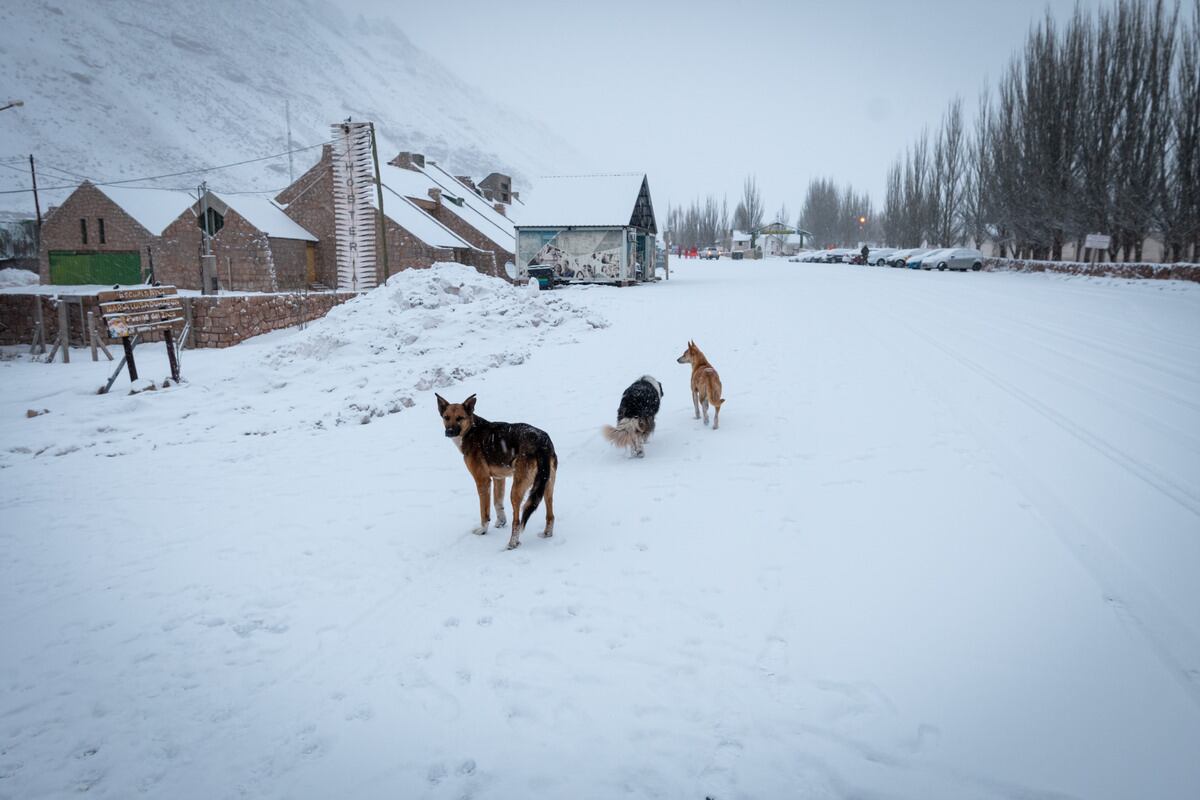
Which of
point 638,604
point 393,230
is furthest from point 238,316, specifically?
point 638,604

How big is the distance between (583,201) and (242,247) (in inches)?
701

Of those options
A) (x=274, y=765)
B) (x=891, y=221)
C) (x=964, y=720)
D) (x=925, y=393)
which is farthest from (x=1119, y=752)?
(x=891, y=221)

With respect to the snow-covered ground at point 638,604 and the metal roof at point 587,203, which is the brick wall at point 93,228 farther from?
the snow-covered ground at point 638,604

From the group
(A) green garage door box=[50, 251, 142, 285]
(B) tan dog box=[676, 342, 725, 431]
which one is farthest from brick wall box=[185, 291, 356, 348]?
(A) green garage door box=[50, 251, 142, 285]

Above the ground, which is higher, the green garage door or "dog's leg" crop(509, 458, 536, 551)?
the green garage door

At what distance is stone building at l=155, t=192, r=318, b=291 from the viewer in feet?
96.6

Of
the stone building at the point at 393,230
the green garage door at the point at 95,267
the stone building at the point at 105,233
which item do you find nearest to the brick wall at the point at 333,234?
the stone building at the point at 393,230

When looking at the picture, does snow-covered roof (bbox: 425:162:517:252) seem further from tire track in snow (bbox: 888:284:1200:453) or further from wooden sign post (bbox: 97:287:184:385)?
tire track in snow (bbox: 888:284:1200:453)

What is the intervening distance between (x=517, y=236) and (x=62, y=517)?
28.5 meters

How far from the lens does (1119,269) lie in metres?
26.1

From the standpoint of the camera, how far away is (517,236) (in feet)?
108

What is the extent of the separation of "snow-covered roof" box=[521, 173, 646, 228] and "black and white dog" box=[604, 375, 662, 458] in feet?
85.5

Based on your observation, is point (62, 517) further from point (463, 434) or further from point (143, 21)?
point (143, 21)

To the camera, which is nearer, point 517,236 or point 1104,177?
point 1104,177
